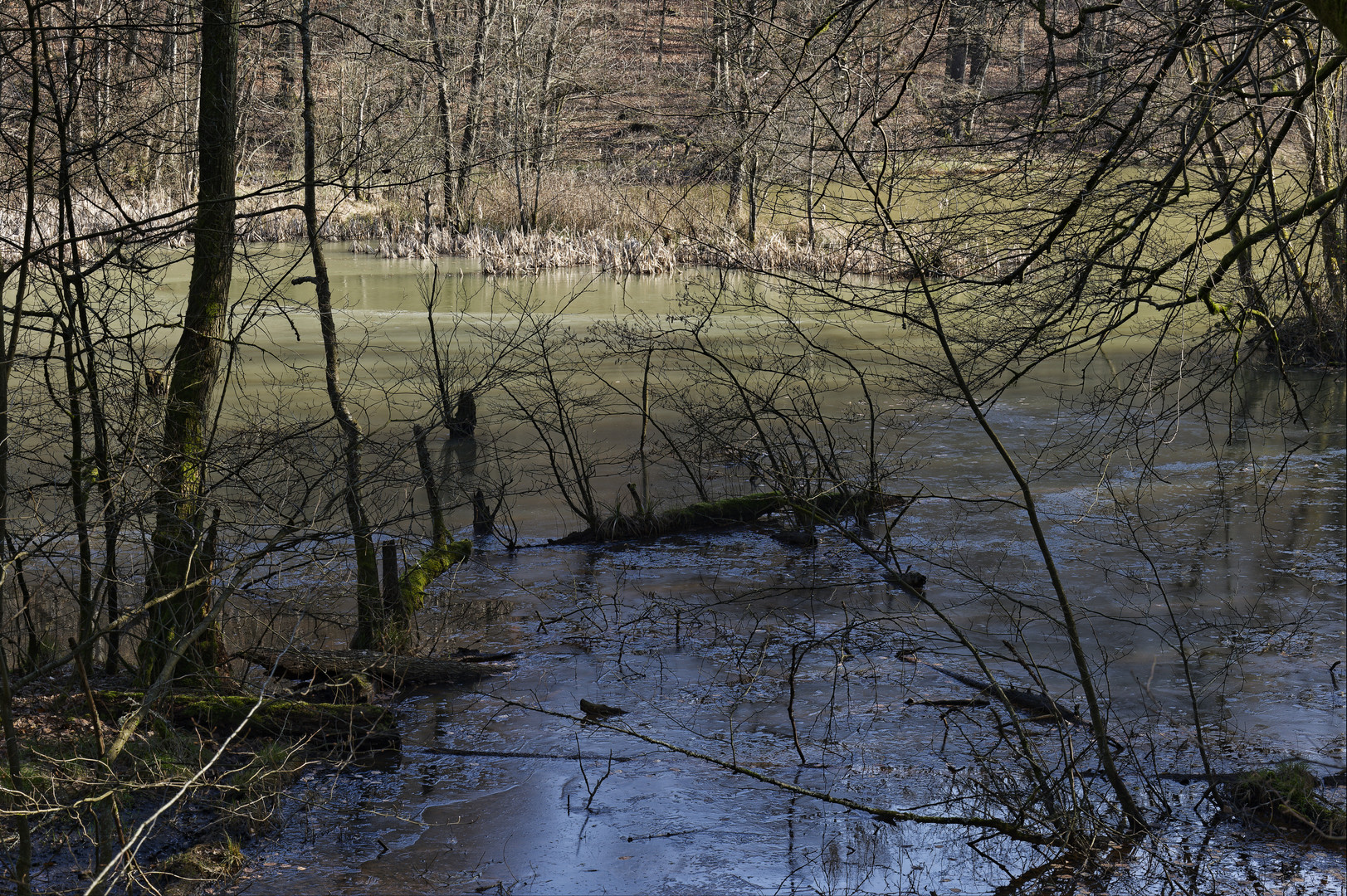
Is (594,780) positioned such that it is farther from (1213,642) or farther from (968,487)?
(968,487)

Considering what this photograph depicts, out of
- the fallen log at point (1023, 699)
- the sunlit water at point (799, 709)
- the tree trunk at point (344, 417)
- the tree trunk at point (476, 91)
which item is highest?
the tree trunk at point (476, 91)

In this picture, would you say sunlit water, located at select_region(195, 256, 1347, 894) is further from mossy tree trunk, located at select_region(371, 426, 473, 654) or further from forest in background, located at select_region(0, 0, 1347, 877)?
forest in background, located at select_region(0, 0, 1347, 877)

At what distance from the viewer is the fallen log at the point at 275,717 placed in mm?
5843

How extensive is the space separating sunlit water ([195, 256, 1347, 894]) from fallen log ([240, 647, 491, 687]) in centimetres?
15

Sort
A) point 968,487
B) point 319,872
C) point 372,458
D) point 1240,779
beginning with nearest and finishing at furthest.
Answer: point 319,872
point 1240,779
point 372,458
point 968,487

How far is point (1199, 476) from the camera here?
12047 millimetres

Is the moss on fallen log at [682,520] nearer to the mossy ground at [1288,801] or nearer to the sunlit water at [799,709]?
the sunlit water at [799,709]

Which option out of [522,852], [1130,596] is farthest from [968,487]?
[522,852]

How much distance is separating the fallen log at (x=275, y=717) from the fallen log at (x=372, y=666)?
237mm

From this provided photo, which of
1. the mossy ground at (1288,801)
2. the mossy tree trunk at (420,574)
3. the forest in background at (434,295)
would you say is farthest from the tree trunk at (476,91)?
the mossy ground at (1288,801)

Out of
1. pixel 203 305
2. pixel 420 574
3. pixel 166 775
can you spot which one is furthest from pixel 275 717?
pixel 420 574

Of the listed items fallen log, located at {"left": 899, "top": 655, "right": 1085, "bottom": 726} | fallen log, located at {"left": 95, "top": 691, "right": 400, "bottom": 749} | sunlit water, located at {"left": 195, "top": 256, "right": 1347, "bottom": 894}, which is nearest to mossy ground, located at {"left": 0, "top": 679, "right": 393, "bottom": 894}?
fallen log, located at {"left": 95, "top": 691, "right": 400, "bottom": 749}

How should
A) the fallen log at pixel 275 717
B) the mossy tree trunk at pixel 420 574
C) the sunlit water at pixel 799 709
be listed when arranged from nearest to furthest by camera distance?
the sunlit water at pixel 799 709 → the fallen log at pixel 275 717 → the mossy tree trunk at pixel 420 574

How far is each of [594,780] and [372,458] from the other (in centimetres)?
581
